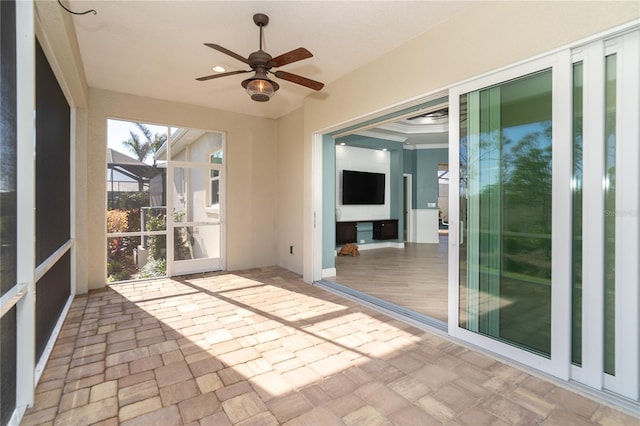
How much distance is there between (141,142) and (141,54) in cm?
179

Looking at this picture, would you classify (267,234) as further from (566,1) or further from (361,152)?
(566,1)

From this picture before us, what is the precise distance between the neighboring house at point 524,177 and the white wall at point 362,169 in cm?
405

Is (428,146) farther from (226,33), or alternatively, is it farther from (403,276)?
(226,33)

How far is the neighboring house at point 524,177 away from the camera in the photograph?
1883 millimetres

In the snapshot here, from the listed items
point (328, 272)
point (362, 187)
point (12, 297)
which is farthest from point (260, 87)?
point (362, 187)

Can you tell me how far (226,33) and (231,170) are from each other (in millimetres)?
2824

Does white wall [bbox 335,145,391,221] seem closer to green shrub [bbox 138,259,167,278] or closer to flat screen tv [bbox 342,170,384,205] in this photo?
flat screen tv [bbox 342,170,384,205]

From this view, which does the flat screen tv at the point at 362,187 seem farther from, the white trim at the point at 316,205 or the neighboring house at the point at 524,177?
the neighboring house at the point at 524,177

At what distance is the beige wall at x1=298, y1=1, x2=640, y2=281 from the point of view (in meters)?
2.04

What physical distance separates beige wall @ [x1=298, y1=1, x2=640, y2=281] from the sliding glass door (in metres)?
0.11

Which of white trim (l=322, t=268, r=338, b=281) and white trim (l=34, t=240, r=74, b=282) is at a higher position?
white trim (l=34, t=240, r=74, b=282)

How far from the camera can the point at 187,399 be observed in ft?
6.46

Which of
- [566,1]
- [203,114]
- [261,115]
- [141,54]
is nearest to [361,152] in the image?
[261,115]

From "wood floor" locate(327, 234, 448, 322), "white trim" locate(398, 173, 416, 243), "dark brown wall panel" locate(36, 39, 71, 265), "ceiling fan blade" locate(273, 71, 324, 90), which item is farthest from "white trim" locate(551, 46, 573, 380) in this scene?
"white trim" locate(398, 173, 416, 243)
